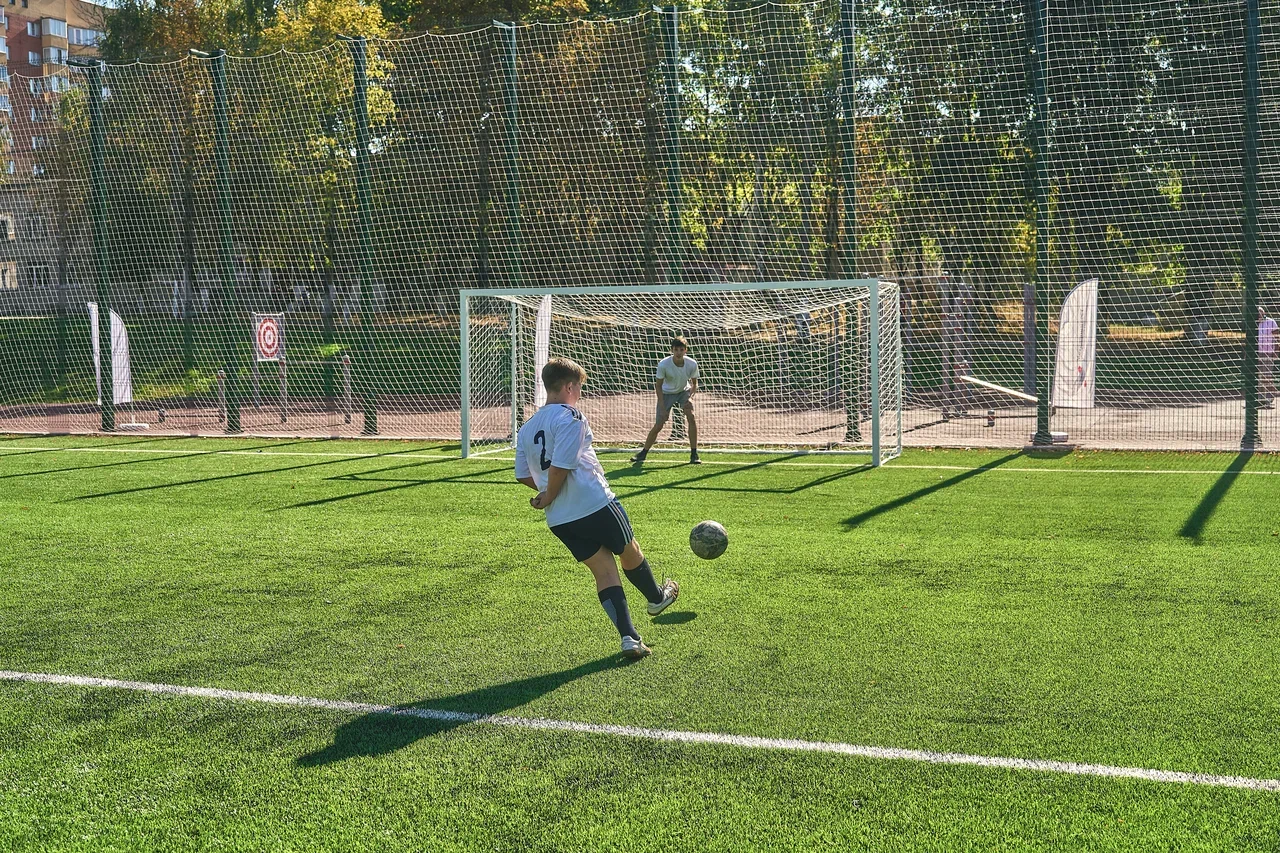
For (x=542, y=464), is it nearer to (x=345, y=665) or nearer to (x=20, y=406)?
(x=345, y=665)

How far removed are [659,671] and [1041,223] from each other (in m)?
11.8

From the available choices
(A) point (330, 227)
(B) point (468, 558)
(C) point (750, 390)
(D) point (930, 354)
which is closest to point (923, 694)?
(B) point (468, 558)

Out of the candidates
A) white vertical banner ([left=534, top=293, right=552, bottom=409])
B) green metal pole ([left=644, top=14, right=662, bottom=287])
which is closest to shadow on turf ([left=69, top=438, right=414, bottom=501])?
white vertical banner ([left=534, top=293, right=552, bottom=409])

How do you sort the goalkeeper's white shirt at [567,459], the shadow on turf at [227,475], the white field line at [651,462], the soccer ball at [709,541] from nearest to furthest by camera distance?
1. the goalkeeper's white shirt at [567,459]
2. the soccer ball at [709,541]
3. the shadow on turf at [227,475]
4. the white field line at [651,462]

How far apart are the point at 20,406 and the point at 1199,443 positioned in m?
21.4

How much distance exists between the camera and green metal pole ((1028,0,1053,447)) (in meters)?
14.9

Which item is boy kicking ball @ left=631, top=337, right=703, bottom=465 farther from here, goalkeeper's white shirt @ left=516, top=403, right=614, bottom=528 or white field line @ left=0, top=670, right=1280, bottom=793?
white field line @ left=0, top=670, right=1280, bottom=793

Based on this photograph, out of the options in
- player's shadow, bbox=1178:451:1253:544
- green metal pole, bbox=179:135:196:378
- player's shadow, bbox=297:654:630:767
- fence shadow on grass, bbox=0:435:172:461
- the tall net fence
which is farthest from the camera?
green metal pole, bbox=179:135:196:378

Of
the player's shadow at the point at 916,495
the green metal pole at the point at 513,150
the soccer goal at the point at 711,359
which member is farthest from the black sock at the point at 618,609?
the green metal pole at the point at 513,150

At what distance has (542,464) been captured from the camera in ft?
18.5

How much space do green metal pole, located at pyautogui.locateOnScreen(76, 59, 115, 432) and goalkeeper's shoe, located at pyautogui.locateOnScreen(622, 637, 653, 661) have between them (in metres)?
16.4

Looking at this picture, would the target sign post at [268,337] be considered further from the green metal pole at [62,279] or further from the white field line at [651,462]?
the green metal pole at [62,279]

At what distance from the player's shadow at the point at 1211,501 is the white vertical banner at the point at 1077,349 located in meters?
1.92

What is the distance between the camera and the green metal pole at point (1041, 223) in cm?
1490
